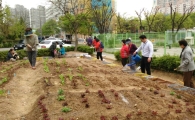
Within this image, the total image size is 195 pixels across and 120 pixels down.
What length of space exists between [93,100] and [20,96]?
222 centimetres

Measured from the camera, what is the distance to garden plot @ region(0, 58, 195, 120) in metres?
4.72

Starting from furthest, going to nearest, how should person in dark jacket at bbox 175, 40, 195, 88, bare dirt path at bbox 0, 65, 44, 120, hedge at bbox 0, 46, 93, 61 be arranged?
hedge at bbox 0, 46, 93, 61, person in dark jacket at bbox 175, 40, 195, 88, bare dirt path at bbox 0, 65, 44, 120

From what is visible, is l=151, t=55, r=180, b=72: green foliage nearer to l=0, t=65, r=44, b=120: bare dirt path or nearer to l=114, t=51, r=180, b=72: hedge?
l=114, t=51, r=180, b=72: hedge

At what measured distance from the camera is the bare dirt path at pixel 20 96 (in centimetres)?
529

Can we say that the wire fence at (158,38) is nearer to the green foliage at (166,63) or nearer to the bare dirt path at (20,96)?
the green foliage at (166,63)

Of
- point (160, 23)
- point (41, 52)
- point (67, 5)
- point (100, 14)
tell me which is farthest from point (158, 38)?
point (160, 23)

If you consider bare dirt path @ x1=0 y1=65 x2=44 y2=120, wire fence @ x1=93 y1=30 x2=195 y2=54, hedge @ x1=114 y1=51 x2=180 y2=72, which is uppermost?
wire fence @ x1=93 y1=30 x2=195 y2=54

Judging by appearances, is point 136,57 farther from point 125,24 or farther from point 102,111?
point 125,24

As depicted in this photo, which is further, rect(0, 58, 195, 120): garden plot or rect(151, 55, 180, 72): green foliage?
rect(151, 55, 180, 72): green foliage

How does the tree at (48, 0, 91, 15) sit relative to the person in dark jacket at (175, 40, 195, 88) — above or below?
above

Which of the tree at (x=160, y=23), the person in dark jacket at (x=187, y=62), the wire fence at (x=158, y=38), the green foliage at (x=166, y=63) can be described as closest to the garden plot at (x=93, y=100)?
the person in dark jacket at (x=187, y=62)

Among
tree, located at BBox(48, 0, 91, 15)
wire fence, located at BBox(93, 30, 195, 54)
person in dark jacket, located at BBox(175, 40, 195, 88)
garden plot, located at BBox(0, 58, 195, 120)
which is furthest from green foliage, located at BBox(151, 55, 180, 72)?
tree, located at BBox(48, 0, 91, 15)

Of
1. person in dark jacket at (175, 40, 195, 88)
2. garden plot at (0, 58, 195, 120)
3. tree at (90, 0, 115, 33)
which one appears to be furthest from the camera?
tree at (90, 0, 115, 33)

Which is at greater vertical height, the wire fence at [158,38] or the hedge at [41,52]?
the wire fence at [158,38]
